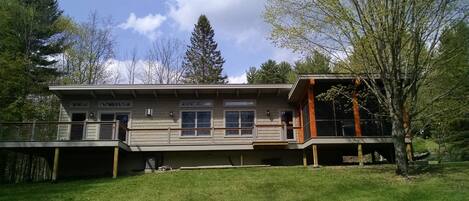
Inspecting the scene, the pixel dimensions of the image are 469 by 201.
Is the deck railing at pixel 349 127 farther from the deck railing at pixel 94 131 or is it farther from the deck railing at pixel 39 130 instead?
the deck railing at pixel 39 130

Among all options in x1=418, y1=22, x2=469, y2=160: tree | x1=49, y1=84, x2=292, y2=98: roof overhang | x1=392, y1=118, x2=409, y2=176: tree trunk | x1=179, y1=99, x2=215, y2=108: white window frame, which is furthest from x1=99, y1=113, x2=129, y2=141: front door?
x1=418, y1=22, x2=469, y2=160: tree

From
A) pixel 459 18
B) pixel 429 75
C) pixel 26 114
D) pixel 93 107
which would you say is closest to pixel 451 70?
pixel 429 75

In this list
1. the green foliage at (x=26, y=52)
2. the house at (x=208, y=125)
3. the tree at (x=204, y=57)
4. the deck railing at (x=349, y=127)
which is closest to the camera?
the deck railing at (x=349, y=127)

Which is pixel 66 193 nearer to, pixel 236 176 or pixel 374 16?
pixel 236 176

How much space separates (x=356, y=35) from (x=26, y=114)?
17.6 m

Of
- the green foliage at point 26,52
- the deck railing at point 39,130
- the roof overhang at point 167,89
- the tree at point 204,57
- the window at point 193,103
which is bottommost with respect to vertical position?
the deck railing at point 39,130

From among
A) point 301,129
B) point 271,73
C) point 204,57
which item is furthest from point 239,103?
point 204,57

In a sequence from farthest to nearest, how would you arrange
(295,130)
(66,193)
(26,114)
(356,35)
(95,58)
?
(95,58)
(26,114)
(295,130)
(356,35)
(66,193)

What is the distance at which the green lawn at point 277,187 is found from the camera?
10070 mm

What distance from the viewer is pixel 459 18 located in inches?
471

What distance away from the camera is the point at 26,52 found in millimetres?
23797

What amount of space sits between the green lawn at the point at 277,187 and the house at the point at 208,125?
111 inches

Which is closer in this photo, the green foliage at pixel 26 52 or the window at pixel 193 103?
the window at pixel 193 103

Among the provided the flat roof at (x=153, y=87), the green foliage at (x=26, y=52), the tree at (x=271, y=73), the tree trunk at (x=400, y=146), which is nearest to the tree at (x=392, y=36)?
the tree trunk at (x=400, y=146)
